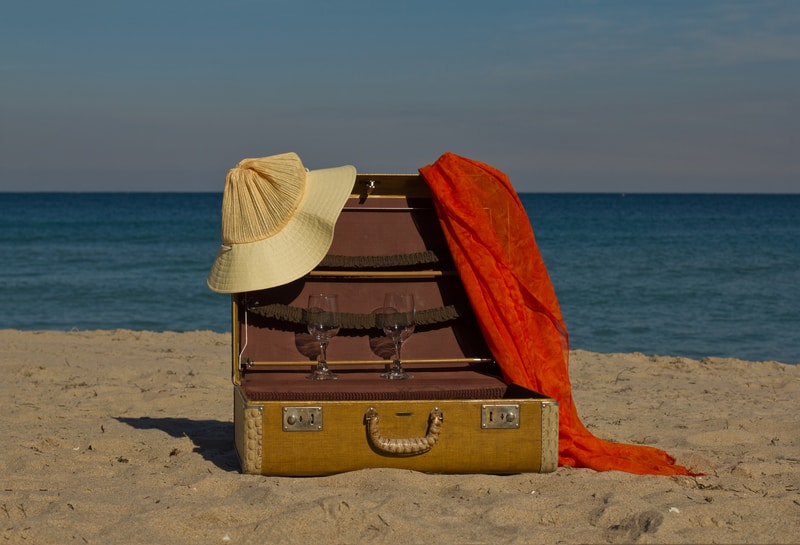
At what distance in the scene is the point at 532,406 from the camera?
5.07 meters

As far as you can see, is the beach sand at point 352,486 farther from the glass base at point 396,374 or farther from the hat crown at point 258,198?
the hat crown at point 258,198

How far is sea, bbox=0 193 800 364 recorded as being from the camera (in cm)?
1462

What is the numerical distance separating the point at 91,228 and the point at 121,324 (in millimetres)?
26819

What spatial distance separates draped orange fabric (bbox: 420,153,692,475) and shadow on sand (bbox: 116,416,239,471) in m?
1.64

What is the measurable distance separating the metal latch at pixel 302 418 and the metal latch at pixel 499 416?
2.69 ft

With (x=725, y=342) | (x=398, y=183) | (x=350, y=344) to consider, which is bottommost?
(x=725, y=342)

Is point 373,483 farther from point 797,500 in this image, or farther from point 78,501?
point 797,500

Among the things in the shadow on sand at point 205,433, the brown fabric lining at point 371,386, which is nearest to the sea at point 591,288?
the shadow on sand at point 205,433

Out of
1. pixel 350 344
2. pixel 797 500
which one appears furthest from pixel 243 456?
pixel 797 500

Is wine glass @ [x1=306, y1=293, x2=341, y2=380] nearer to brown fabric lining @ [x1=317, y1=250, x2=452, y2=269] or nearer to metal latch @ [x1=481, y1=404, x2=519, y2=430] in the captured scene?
brown fabric lining @ [x1=317, y1=250, x2=452, y2=269]

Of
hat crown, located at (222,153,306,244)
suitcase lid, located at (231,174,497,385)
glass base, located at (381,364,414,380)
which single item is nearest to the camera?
hat crown, located at (222,153,306,244)

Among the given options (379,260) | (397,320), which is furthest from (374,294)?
(397,320)

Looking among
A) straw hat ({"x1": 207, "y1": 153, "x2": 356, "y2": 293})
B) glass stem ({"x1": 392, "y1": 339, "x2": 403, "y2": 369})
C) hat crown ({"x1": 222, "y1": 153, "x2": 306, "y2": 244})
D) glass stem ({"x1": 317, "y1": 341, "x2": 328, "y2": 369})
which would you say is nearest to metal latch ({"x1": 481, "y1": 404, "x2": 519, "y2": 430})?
glass stem ({"x1": 392, "y1": 339, "x2": 403, "y2": 369})

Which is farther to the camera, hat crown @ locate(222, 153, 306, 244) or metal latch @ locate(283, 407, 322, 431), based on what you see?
hat crown @ locate(222, 153, 306, 244)
